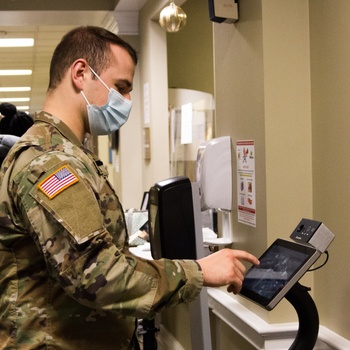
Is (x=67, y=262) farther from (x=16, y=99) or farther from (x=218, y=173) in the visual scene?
(x=16, y=99)

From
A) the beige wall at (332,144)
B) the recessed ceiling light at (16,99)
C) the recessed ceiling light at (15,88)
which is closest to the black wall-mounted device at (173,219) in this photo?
the beige wall at (332,144)

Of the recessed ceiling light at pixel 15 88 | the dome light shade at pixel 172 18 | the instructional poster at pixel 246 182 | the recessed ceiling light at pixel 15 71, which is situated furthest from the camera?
the recessed ceiling light at pixel 15 88

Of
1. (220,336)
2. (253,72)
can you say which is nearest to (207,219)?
(220,336)

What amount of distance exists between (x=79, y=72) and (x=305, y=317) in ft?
2.90

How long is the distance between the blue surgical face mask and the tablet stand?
2.16 ft

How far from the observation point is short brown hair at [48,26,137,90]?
1.61m

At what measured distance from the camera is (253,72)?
7.44 ft

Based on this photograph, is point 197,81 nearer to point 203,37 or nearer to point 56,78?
point 203,37

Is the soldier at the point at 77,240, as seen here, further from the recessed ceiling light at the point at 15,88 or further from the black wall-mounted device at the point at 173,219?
the recessed ceiling light at the point at 15,88

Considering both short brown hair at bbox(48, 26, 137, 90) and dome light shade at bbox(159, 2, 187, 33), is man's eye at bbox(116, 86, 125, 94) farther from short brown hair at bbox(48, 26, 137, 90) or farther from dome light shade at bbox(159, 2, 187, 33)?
dome light shade at bbox(159, 2, 187, 33)

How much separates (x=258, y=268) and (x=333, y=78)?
69 centimetres

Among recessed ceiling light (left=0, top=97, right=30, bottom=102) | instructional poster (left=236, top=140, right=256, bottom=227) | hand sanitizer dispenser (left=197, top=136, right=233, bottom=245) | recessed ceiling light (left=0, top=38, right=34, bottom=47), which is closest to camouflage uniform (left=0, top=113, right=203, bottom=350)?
instructional poster (left=236, top=140, right=256, bottom=227)

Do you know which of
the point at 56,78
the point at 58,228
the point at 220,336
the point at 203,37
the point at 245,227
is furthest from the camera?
the point at 203,37

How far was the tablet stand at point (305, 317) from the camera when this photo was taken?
1.73 meters
